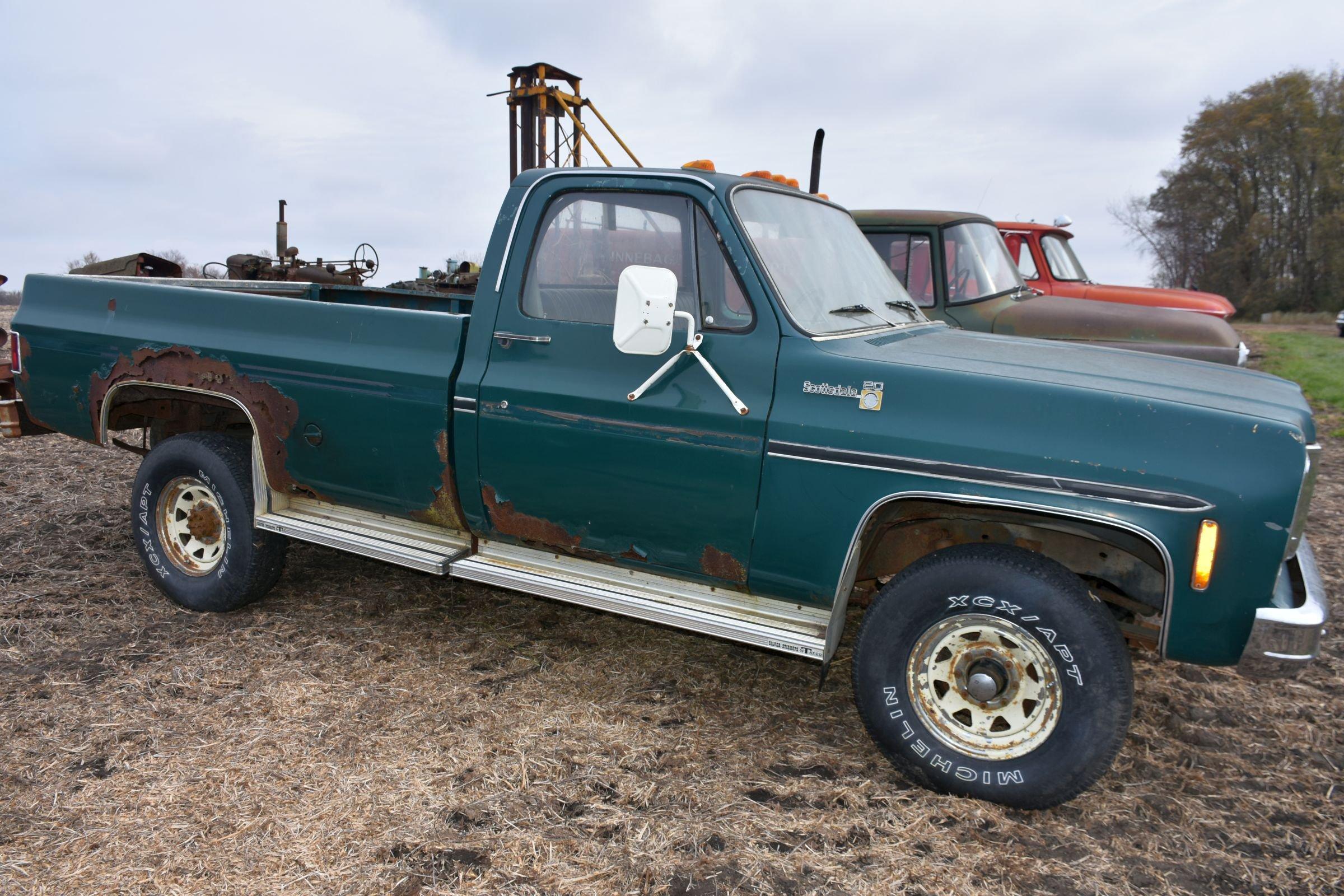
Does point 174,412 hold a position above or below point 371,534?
above

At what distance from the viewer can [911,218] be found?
7027 millimetres

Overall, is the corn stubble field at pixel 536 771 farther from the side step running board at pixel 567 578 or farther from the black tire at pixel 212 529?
the side step running board at pixel 567 578

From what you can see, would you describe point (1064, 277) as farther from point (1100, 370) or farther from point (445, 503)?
point (445, 503)

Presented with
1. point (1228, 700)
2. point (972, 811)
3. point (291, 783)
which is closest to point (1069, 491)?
point (972, 811)

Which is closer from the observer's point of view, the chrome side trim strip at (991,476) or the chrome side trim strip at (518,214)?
the chrome side trim strip at (991,476)

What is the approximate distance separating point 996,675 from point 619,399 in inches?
65.8

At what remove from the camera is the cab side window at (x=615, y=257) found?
3500mm

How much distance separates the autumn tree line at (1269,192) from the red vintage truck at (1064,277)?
33.5 metres

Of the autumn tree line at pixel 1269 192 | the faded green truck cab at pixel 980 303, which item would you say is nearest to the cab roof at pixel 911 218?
the faded green truck cab at pixel 980 303

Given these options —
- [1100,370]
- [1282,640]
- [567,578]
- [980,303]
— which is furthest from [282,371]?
[980,303]

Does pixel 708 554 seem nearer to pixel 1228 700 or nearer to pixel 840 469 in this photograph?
pixel 840 469

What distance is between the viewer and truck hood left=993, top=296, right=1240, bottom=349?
23.1 feet

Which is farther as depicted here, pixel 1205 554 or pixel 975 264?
pixel 975 264

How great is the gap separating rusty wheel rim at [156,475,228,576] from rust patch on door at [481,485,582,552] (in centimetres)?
166
